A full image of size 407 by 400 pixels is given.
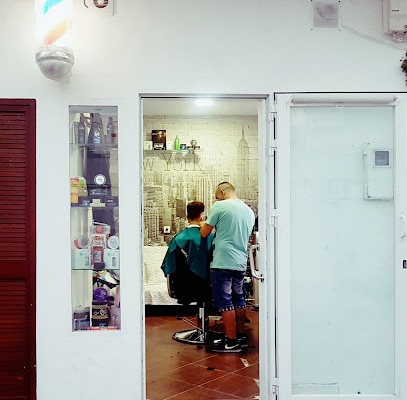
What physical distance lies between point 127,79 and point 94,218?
0.88 meters

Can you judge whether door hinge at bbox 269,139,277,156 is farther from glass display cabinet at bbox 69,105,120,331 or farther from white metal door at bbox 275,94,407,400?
glass display cabinet at bbox 69,105,120,331

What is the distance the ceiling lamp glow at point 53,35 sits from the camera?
2869mm

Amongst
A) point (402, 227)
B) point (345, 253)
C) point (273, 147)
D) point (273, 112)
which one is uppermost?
point (273, 112)

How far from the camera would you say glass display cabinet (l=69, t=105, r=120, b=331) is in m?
3.19

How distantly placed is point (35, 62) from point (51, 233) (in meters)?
1.04

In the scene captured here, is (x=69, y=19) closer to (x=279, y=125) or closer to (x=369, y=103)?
(x=279, y=125)

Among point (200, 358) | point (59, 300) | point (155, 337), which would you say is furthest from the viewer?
point (155, 337)

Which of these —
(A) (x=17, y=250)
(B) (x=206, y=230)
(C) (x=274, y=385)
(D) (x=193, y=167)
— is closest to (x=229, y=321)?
(B) (x=206, y=230)

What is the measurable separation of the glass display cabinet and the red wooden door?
247 millimetres

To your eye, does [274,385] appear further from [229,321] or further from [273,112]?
[273,112]

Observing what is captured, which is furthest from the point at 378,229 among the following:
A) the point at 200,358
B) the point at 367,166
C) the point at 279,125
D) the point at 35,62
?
the point at 35,62

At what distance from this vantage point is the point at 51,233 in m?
3.14

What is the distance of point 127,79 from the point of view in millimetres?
3160

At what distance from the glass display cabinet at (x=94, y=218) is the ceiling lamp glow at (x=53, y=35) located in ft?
1.10
